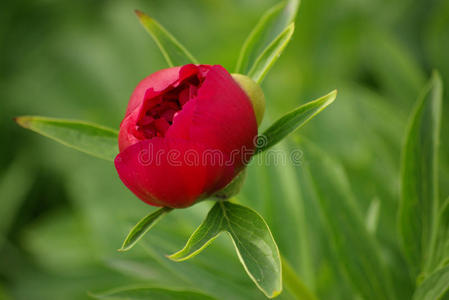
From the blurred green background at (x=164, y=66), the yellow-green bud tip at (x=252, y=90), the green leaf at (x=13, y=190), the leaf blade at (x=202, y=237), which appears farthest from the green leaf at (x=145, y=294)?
the green leaf at (x=13, y=190)

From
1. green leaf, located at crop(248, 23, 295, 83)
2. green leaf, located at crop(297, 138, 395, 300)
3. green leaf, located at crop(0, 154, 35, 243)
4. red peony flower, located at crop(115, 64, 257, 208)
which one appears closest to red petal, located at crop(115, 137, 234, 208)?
red peony flower, located at crop(115, 64, 257, 208)

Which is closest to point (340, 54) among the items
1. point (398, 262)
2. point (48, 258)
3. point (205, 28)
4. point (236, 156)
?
point (205, 28)

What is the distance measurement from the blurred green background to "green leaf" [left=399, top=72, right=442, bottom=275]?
0.08 meters

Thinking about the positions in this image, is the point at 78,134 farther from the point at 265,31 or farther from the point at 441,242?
the point at 441,242

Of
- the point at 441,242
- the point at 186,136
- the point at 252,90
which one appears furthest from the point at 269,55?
Result: the point at 441,242

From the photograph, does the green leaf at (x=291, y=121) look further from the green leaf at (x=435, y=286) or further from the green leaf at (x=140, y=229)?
the green leaf at (x=435, y=286)

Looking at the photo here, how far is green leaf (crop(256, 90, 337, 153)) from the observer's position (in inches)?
23.1

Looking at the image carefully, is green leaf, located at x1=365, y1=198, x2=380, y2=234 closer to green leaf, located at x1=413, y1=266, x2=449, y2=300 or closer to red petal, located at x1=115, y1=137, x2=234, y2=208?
green leaf, located at x1=413, y1=266, x2=449, y2=300

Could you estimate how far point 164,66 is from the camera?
1.87 meters

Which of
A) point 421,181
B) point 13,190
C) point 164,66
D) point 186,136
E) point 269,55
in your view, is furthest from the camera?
point 164,66

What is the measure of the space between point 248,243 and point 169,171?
116 mm

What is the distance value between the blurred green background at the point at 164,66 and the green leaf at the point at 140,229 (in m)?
0.25

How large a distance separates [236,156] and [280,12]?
262 millimetres

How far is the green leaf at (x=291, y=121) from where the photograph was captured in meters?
0.59
